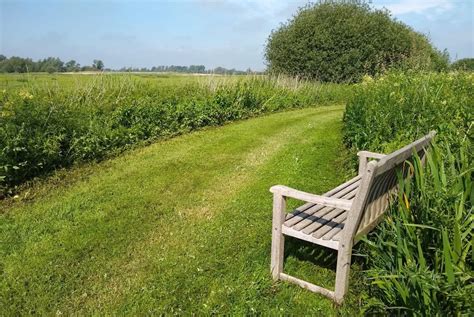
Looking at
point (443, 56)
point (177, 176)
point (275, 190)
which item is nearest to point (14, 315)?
point (275, 190)

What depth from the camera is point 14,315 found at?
3.39m

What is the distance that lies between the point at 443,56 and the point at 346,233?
30818mm

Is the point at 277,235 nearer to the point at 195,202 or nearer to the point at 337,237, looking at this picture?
the point at 337,237

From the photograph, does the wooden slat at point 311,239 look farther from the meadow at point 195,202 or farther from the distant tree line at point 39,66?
the distant tree line at point 39,66

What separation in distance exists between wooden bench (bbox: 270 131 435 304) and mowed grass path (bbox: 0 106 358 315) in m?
0.26

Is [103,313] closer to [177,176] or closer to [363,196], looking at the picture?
[363,196]

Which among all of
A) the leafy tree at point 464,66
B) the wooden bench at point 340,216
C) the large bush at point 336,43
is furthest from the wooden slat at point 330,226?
the large bush at point 336,43

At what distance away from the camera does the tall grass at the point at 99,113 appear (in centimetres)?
638

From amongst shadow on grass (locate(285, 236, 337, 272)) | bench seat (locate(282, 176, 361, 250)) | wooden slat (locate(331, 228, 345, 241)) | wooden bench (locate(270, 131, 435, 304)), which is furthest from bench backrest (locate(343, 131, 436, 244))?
shadow on grass (locate(285, 236, 337, 272))

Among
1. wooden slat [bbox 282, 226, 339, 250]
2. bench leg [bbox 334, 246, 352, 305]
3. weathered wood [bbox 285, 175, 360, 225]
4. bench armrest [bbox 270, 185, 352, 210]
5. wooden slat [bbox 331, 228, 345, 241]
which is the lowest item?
bench leg [bbox 334, 246, 352, 305]

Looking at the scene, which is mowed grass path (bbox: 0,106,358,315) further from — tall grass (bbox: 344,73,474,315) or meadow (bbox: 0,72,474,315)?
tall grass (bbox: 344,73,474,315)

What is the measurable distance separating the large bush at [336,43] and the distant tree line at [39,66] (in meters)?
13.7

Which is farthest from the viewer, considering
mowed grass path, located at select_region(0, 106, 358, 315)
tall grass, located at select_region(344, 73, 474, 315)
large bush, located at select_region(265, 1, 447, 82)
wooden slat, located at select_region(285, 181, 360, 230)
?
large bush, located at select_region(265, 1, 447, 82)

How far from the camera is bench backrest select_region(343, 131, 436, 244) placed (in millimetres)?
2881
